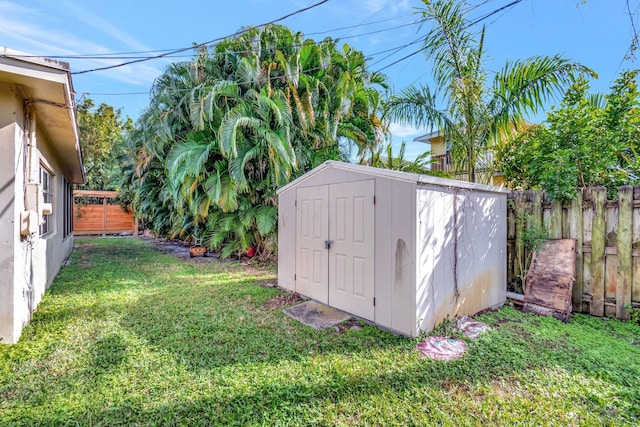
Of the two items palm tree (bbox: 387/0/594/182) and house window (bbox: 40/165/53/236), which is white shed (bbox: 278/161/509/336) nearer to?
palm tree (bbox: 387/0/594/182)

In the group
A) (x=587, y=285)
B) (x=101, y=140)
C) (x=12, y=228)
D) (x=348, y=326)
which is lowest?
(x=348, y=326)

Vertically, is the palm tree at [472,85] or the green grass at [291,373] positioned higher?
the palm tree at [472,85]

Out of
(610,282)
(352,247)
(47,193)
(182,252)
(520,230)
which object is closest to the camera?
(610,282)

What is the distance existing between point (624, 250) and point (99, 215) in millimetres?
19639

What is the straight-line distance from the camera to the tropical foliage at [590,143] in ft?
14.6

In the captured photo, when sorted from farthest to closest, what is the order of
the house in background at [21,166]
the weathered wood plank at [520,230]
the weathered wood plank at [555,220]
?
the weathered wood plank at [520,230] → the weathered wood plank at [555,220] → the house in background at [21,166]

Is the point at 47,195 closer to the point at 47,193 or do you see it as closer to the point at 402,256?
the point at 47,193

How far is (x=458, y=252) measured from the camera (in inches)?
160

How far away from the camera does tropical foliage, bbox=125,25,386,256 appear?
24.2 ft

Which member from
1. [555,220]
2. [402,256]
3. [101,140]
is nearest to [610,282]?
[555,220]

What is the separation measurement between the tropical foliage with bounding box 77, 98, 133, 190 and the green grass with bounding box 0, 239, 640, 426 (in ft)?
47.1

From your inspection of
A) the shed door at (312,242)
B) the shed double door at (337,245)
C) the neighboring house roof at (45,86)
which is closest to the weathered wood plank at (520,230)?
the shed double door at (337,245)

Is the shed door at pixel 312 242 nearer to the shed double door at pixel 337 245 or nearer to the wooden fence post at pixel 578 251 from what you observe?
the shed double door at pixel 337 245

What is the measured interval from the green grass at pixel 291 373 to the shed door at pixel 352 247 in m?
0.57
